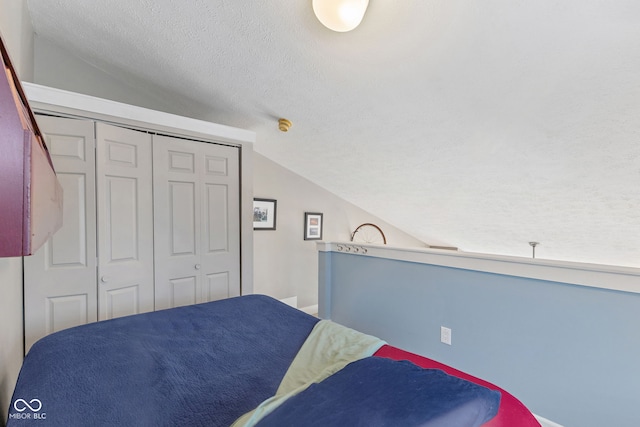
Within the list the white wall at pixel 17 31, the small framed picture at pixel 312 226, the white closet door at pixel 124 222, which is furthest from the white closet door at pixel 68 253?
the small framed picture at pixel 312 226

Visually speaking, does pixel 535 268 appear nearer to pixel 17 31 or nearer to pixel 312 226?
pixel 312 226

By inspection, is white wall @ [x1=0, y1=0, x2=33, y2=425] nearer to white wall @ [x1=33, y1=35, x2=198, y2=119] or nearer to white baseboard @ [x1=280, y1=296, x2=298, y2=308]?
white wall @ [x1=33, y1=35, x2=198, y2=119]

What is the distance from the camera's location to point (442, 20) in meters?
1.38

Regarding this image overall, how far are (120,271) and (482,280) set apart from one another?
247cm

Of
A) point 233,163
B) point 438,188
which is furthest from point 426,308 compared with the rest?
point 233,163

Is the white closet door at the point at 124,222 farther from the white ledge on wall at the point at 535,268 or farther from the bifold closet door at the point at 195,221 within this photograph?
the white ledge on wall at the point at 535,268

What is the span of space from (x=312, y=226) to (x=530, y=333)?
8.55ft

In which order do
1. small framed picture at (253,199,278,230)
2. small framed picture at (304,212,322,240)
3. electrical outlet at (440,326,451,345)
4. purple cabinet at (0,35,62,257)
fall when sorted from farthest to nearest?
small framed picture at (304,212,322,240)
small framed picture at (253,199,278,230)
electrical outlet at (440,326,451,345)
purple cabinet at (0,35,62,257)

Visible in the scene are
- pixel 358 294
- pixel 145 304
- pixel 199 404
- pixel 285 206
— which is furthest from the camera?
pixel 285 206

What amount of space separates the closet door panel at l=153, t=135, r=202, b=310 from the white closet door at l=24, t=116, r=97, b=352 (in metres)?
0.39

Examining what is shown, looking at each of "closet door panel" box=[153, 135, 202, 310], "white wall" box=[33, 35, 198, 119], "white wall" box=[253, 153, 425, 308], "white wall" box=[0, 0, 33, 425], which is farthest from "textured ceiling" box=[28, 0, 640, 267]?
"closet door panel" box=[153, 135, 202, 310]

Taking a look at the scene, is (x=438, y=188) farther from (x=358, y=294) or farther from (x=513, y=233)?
(x=358, y=294)

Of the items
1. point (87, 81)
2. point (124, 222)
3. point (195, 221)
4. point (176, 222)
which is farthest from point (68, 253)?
point (87, 81)

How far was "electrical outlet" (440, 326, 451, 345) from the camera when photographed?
84.3 inches
